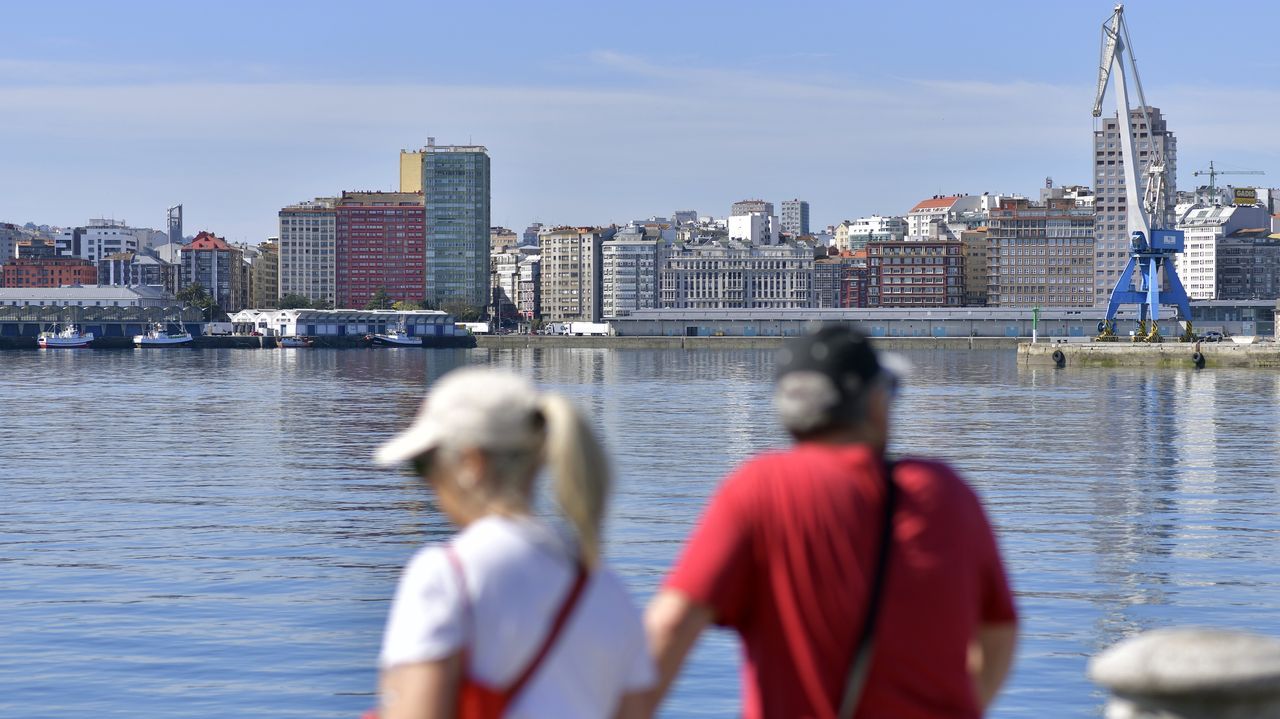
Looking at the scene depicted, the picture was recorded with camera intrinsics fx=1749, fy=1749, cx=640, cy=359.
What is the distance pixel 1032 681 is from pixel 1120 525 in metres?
8.59

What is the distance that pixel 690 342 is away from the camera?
154000mm

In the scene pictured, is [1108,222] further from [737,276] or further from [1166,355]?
[1166,355]

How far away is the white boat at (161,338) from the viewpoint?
147 metres

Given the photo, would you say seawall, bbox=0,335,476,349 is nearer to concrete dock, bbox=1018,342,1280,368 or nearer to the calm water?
concrete dock, bbox=1018,342,1280,368

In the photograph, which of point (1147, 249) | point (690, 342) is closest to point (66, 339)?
point (690, 342)

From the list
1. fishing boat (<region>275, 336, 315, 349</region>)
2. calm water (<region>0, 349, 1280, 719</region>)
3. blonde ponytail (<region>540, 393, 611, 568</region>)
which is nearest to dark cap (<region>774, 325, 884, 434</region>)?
blonde ponytail (<region>540, 393, 611, 568</region>)

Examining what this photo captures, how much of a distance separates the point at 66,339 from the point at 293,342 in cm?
1920

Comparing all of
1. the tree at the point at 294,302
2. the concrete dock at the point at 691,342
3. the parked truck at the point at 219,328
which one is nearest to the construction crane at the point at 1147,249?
the concrete dock at the point at 691,342

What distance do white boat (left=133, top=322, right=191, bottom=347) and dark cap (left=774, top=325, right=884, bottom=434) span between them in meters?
149

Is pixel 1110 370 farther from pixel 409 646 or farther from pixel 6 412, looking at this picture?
pixel 409 646

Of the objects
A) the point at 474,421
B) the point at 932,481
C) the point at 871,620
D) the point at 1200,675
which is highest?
the point at 474,421

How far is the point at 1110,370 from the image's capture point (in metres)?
82.1

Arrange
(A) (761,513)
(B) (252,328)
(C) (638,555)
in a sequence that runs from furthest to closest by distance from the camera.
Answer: (B) (252,328) → (C) (638,555) → (A) (761,513)

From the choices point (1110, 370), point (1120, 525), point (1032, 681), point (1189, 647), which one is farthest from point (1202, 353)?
point (1189, 647)
